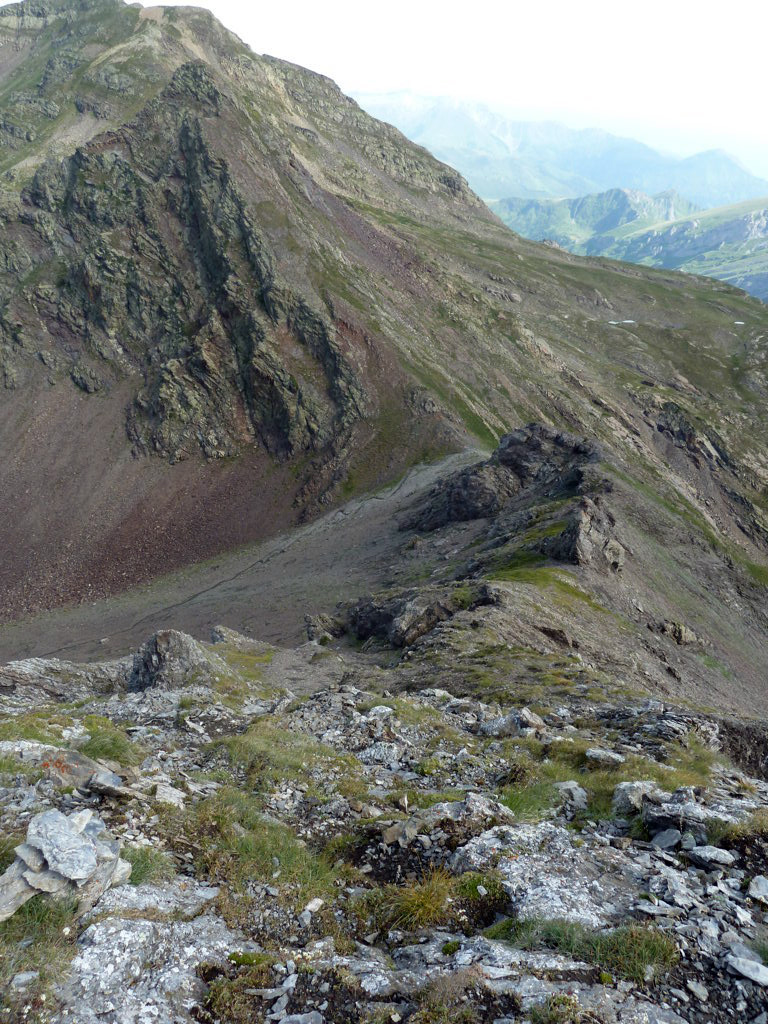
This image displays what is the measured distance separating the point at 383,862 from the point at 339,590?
5340 cm

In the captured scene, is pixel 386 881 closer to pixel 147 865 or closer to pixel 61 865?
pixel 147 865

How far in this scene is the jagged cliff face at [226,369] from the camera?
9519cm

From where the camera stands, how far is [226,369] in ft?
345

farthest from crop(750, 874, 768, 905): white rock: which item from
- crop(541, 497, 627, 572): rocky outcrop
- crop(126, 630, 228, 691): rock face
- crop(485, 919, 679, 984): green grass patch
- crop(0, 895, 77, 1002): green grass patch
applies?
crop(541, 497, 627, 572): rocky outcrop

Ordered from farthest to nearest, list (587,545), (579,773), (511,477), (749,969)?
(511,477) < (587,545) < (579,773) < (749,969)

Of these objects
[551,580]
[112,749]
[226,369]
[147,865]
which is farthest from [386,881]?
[226,369]

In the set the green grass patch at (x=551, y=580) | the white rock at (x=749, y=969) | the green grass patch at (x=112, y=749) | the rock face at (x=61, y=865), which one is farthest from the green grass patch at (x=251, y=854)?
the green grass patch at (x=551, y=580)

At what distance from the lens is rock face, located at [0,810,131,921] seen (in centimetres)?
803

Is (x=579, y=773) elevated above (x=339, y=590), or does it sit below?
above

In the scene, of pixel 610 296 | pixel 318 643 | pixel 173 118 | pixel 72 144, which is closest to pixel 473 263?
pixel 610 296

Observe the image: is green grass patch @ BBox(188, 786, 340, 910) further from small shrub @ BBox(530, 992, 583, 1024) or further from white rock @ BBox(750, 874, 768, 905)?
white rock @ BBox(750, 874, 768, 905)

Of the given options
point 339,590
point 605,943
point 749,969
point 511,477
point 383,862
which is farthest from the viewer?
point 511,477

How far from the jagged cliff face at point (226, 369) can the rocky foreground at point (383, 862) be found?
71.2 metres

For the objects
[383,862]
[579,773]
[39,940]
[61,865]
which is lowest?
[579,773]
